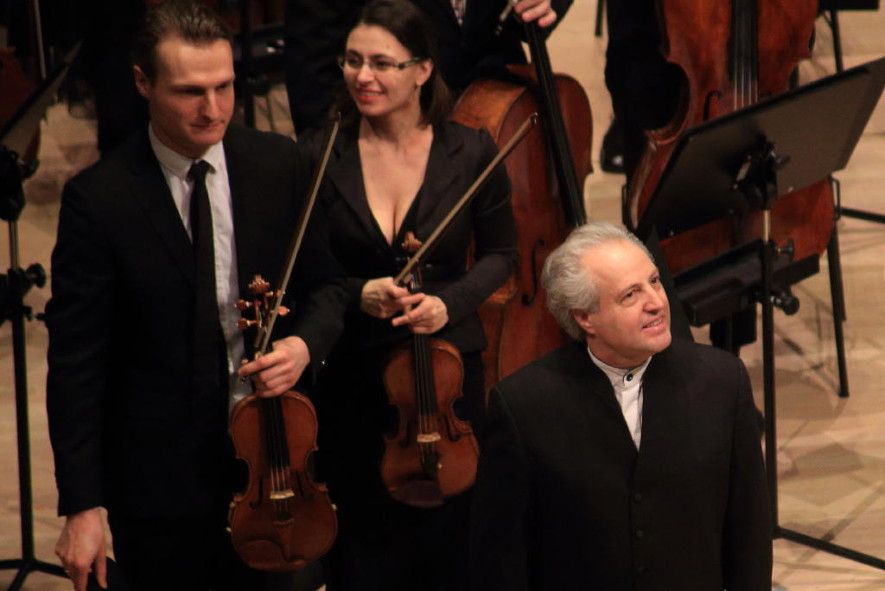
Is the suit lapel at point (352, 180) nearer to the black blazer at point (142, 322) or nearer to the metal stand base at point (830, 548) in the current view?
the black blazer at point (142, 322)

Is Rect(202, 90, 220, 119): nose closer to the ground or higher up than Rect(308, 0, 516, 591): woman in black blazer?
higher up

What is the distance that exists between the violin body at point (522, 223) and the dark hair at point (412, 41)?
0.91 feet

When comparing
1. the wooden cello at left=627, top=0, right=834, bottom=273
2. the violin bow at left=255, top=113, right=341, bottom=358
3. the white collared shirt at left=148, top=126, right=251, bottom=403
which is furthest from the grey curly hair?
the wooden cello at left=627, top=0, right=834, bottom=273

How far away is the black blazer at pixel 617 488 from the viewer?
2.59m

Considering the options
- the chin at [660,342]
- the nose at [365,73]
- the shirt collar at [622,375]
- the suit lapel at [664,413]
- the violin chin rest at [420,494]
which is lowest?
the violin chin rest at [420,494]

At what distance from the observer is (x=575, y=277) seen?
8.66 ft

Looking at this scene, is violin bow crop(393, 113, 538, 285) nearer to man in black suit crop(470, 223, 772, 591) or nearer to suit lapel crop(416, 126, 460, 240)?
suit lapel crop(416, 126, 460, 240)

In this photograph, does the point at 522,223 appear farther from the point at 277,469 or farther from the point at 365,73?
the point at 277,469

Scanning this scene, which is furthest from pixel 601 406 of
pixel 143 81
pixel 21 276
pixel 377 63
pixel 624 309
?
pixel 21 276

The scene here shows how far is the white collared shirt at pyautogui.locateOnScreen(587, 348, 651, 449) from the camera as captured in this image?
2.64m

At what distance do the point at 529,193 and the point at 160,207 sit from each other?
1354mm

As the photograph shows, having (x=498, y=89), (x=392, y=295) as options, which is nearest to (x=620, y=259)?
(x=392, y=295)

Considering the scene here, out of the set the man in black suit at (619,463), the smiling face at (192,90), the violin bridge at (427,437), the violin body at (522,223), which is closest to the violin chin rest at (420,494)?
the violin bridge at (427,437)

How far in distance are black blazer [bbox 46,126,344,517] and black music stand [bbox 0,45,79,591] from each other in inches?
25.8
